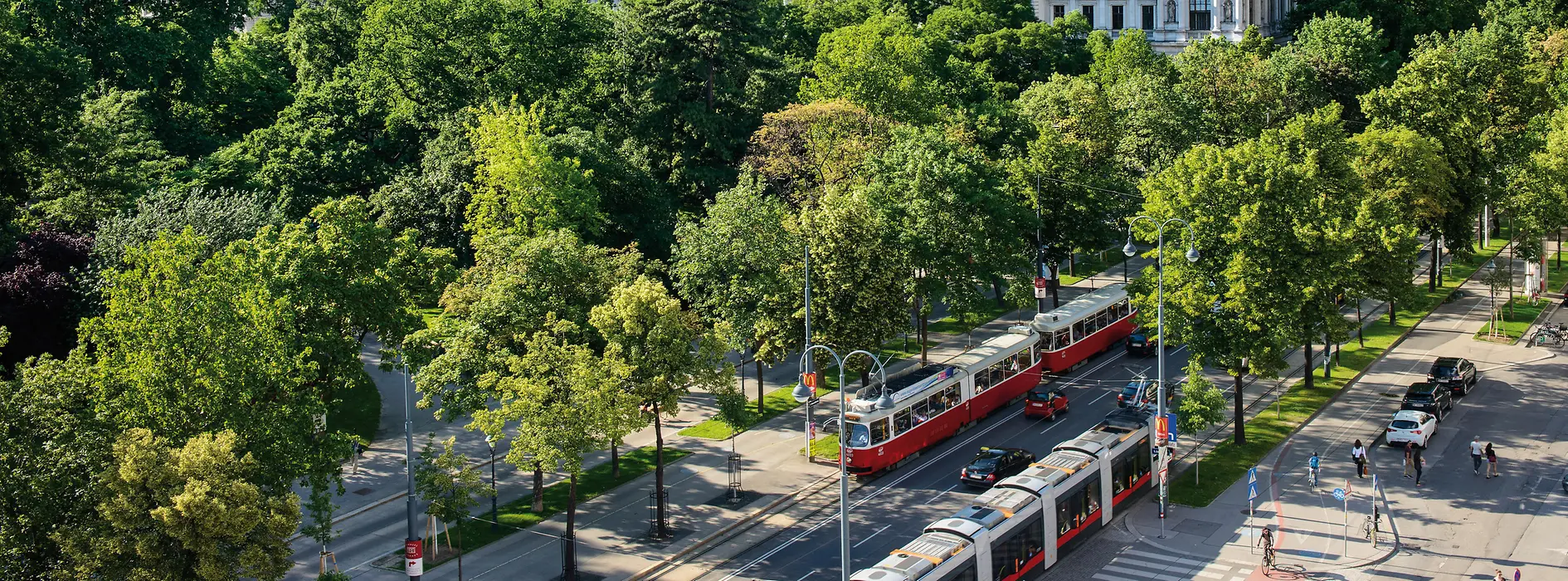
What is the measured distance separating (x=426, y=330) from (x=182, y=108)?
40904mm

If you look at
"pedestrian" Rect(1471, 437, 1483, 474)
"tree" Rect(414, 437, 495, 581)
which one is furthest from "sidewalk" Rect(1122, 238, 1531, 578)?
"tree" Rect(414, 437, 495, 581)

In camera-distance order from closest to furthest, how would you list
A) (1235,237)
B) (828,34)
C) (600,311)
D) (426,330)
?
(600,311)
(426,330)
(1235,237)
(828,34)

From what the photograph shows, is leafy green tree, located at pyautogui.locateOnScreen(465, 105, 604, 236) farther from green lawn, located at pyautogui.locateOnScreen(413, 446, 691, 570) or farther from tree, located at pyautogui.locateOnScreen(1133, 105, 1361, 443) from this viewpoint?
tree, located at pyautogui.locateOnScreen(1133, 105, 1361, 443)

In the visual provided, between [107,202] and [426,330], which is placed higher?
[107,202]

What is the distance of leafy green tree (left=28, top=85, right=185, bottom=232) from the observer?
69000 millimetres

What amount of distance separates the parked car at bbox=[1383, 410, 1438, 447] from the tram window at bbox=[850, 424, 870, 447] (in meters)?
22.0

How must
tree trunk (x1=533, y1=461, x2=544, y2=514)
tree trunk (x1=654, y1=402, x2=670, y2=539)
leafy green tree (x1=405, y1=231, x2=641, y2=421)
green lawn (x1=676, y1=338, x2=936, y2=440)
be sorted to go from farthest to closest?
1. green lawn (x1=676, y1=338, x2=936, y2=440)
2. tree trunk (x1=533, y1=461, x2=544, y2=514)
3. leafy green tree (x1=405, y1=231, x2=641, y2=421)
4. tree trunk (x1=654, y1=402, x2=670, y2=539)

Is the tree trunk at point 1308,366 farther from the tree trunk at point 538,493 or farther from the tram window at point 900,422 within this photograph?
the tree trunk at point 538,493

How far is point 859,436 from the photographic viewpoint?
60.4m

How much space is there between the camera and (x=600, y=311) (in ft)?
170

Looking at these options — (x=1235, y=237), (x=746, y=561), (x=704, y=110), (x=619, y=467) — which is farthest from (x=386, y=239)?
(x=1235, y=237)

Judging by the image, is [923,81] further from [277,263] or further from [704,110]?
[277,263]

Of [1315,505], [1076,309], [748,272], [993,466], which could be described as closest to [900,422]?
[993,466]

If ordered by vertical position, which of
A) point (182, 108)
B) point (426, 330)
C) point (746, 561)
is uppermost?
point (182, 108)
